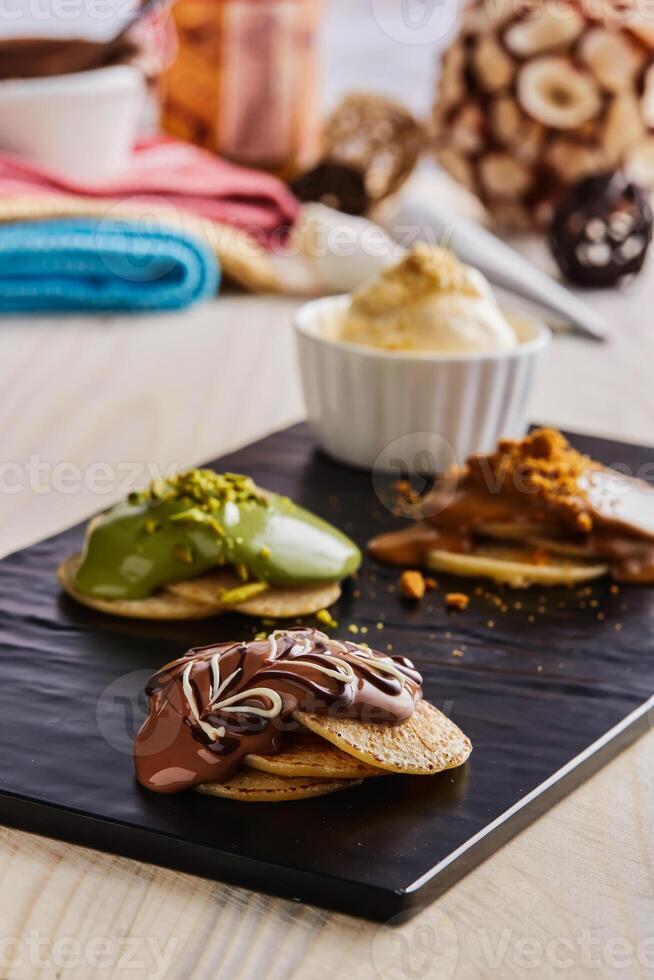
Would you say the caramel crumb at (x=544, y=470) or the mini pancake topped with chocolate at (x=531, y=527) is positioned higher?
the caramel crumb at (x=544, y=470)

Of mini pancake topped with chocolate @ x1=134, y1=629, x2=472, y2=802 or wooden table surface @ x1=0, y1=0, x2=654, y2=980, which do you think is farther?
mini pancake topped with chocolate @ x1=134, y1=629, x2=472, y2=802

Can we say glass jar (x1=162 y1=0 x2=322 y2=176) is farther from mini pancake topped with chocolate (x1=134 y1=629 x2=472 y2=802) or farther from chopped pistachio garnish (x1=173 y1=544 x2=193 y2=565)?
mini pancake topped with chocolate (x1=134 y1=629 x2=472 y2=802)

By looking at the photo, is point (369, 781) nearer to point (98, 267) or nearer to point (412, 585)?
point (412, 585)

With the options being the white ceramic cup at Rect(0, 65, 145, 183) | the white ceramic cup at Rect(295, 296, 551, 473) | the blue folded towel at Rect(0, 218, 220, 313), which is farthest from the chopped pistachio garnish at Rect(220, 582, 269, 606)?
the white ceramic cup at Rect(0, 65, 145, 183)

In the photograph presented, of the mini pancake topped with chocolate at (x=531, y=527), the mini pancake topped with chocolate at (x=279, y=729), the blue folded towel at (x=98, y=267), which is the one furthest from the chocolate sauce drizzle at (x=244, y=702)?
the blue folded towel at (x=98, y=267)

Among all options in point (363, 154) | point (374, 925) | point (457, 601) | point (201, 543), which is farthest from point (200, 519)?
point (363, 154)

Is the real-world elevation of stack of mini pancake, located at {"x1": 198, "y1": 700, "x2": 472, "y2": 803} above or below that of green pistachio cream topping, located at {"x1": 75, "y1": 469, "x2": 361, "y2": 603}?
above

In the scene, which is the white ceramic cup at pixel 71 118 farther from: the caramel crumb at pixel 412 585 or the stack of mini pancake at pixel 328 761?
the stack of mini pancake at pixel 328 761
